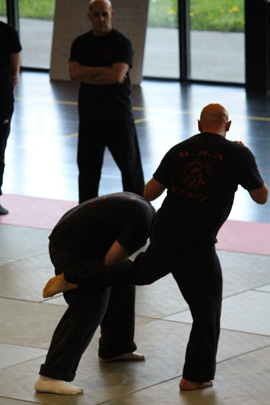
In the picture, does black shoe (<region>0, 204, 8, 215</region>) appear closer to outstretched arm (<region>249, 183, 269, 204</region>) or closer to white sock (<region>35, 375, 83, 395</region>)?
white sock (<region>35, 375, 83, 395</region>)

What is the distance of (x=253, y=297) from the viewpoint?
643cm

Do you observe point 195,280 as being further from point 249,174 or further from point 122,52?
point 122,52

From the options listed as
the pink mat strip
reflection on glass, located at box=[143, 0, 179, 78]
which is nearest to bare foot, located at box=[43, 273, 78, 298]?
the pink mat strip

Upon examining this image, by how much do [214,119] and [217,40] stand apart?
43.2ft

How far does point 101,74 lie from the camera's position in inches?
321

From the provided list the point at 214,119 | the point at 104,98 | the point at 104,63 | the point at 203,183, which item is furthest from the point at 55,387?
the point at 104,63

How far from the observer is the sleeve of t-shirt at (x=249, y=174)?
4.71 m

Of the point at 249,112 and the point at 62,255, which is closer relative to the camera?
the point at 62,255

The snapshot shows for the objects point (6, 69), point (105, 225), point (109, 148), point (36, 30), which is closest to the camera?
point (105, 225)

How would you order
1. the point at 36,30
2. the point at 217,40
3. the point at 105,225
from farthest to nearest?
the point at 36,30
the point at 217,40
the point at 105,225

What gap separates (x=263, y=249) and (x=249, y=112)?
7.21 meters

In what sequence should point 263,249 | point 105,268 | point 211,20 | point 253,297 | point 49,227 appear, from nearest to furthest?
1. point 105,268
2. point 253,297
3. point 263,249
4. point 49,227
5. point 211,20

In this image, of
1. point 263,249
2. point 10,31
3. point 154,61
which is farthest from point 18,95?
point 263,249

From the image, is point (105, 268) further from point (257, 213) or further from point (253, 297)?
point (257, 213)
